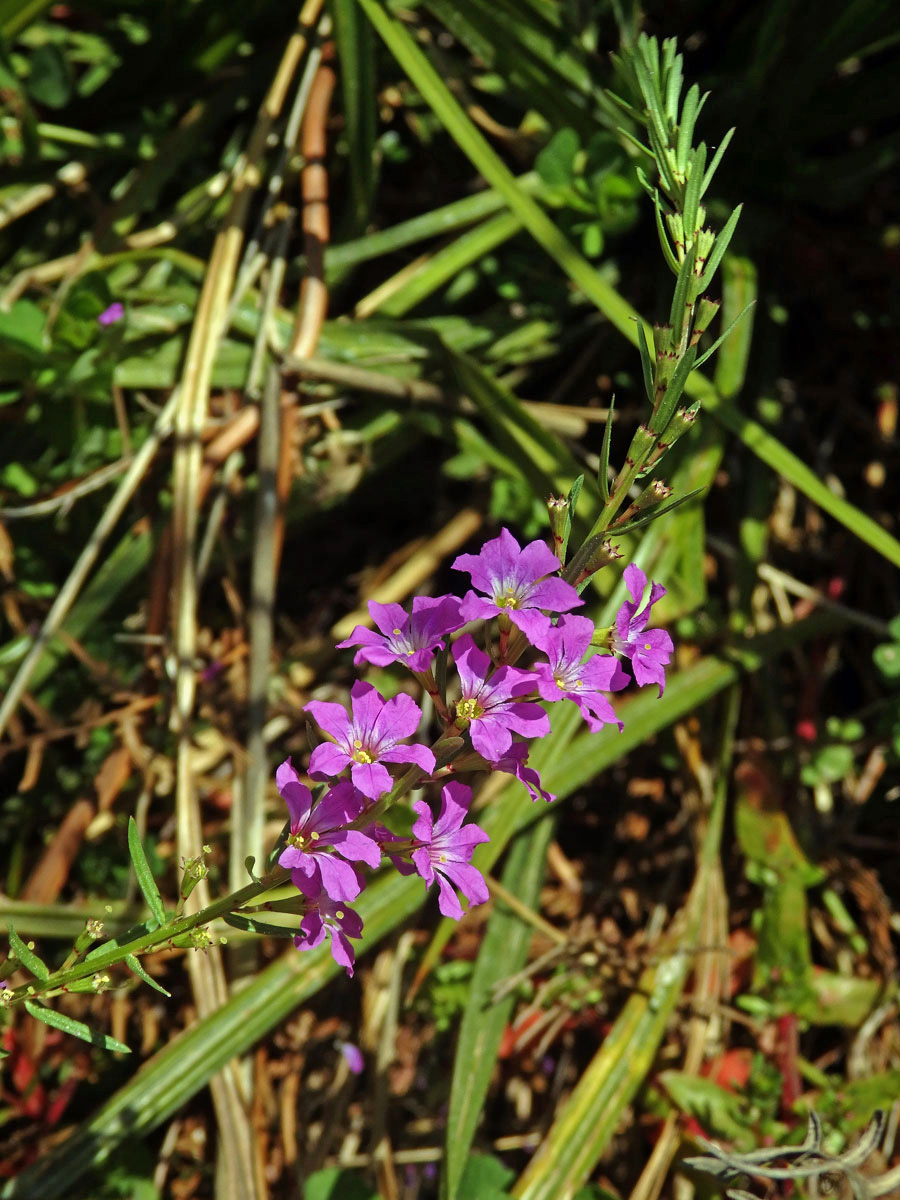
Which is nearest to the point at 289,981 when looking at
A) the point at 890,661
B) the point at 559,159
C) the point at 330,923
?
the point at 330,923

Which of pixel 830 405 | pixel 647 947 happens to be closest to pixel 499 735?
pixel 647 947

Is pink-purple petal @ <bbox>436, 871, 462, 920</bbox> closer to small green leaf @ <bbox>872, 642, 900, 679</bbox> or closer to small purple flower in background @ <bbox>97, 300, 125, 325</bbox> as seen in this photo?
small green leaf @ <bbox>872, 642, 900, 679</bbox>

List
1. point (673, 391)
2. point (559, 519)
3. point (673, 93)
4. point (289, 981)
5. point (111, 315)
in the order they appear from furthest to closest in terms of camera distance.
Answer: point (111, 315)
point (289, 981)
point (673, 93)
point (559, 519)
point (673, 391)

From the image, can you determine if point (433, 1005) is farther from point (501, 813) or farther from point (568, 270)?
point (568, 270)

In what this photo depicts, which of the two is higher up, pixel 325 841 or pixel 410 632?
pixel 410 632

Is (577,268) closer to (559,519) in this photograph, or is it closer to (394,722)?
(559,519)

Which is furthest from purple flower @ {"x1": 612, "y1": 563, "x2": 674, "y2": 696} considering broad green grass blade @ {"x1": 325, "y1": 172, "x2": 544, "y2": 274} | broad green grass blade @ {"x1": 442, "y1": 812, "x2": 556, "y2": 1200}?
broad green grass blade @ {"x1": 325, "y1": 172, "x2": 544, "y2": 274}

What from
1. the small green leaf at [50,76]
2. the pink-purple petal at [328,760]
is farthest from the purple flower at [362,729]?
the small green leaf at [50,76]
